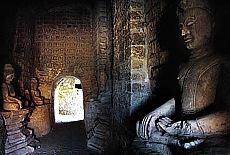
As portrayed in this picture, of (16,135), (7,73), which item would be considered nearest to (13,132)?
(16,135)

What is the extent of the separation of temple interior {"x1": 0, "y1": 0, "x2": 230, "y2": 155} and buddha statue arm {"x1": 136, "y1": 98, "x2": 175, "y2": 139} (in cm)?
19

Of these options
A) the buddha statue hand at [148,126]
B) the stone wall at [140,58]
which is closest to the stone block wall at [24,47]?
the stone wall at [140,58]

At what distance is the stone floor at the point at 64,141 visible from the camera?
5.14m

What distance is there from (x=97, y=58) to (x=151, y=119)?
5285mm

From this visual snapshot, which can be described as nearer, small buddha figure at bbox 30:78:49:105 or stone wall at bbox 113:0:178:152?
stone wall at bbox 113:0:178:152

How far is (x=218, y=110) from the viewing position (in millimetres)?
1632

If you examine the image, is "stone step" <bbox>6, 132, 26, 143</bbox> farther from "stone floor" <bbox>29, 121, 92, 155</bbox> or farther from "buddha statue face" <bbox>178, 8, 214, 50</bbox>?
"buddha statue face" <bbox>178, 8, 214, 50</bbox>

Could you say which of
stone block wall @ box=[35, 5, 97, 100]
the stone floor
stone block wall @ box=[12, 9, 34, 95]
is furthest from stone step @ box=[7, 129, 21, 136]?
stone block wall @ box=[35, 5, 97, 100]

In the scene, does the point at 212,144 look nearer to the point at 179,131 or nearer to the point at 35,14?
the point at 179,131

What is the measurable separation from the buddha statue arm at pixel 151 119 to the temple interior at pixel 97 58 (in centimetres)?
19

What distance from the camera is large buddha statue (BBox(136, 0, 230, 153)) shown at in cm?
161

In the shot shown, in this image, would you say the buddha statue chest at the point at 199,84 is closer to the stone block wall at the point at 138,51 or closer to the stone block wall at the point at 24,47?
the stone block wall at the point at 138,51

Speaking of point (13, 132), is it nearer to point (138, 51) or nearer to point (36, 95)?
point (36, 95)

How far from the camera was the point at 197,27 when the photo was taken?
179cm
